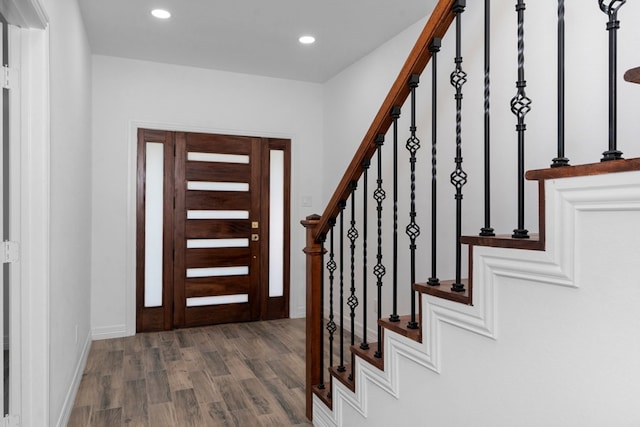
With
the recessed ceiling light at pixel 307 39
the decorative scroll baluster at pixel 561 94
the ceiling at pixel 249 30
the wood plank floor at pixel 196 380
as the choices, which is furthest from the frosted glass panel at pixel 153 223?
the decorative scroll baluster at pixel 561 94

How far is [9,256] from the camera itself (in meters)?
1.92

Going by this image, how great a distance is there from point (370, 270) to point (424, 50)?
278 cm

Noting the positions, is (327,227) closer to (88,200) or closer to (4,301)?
(4,301)

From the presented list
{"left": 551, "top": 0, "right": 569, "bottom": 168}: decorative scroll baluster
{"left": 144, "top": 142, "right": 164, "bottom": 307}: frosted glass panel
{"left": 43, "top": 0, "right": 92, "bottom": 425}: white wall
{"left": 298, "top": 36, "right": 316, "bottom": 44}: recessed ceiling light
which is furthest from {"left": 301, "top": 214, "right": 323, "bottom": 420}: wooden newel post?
{"left": 144, "top": 142, "right": 164, "bottom": 307}: frosted glass panel

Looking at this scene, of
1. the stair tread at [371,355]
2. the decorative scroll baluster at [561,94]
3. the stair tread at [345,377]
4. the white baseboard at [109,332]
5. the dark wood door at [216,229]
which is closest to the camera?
the decorative scroll baluster at [561,94]

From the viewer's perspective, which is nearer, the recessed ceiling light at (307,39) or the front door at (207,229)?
the recessed ceiling light at (307,39)

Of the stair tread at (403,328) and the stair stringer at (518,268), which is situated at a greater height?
the stair stringer at (518,268)

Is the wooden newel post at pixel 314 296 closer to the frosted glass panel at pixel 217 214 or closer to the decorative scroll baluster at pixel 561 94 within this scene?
the decorative scroll baluster at pixel 561 94

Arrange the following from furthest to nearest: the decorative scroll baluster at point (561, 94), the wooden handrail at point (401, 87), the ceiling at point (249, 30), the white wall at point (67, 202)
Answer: the ceiling at point (249, 30), the white wall at point (67, 202), the wooden handrail at point (401, 87), the decorative scroll baluster at point (561, 94)

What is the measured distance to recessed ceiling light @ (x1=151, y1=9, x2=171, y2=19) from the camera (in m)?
3.29

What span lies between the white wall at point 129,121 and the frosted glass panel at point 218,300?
0.60 meters

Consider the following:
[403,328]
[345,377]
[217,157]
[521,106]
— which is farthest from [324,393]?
[217,157]

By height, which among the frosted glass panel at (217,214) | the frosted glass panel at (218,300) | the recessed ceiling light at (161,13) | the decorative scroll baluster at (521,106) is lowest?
the frosted glass panel at (218,300)

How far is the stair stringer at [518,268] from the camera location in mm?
954
